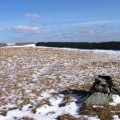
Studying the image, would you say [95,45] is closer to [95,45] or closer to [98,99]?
[95,45]

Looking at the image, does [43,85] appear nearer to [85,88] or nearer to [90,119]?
[85,88]

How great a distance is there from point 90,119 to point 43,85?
811 centimetres

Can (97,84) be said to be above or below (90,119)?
above

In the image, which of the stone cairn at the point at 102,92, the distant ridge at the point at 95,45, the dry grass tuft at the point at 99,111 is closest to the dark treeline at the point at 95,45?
the distant ridge at the point at 95,45

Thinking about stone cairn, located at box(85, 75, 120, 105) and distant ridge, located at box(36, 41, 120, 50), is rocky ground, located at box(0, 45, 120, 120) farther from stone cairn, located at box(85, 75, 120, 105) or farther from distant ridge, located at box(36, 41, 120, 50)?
distant ridge, located at box(36, 41, 120, 50)

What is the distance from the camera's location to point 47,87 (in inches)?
934

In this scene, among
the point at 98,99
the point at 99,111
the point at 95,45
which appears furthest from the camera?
the point at 95,45

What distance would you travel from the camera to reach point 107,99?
739 inches

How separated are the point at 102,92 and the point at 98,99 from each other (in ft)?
2.47

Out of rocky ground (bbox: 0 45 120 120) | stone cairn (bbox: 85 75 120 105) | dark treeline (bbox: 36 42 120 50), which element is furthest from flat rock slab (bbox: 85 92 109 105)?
dark treeline (bbox: 36 42 120 50)

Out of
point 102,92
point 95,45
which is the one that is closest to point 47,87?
point 102,92

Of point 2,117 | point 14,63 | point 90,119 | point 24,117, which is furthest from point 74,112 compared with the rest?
point 14,63

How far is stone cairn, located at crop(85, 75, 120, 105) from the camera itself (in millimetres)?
18562

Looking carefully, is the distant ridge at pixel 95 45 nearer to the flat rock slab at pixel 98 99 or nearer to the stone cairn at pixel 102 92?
the stone cairn at pixel 102 92
